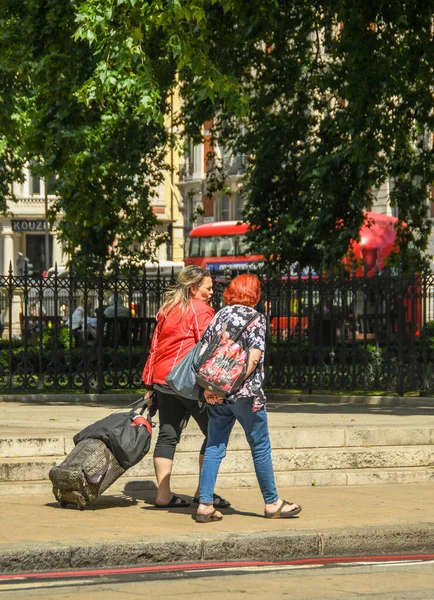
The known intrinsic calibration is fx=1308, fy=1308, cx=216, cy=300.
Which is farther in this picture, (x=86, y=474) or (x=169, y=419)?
(x=169, y=419)

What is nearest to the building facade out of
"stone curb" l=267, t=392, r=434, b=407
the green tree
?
the green tree

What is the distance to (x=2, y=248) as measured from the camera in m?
69.0

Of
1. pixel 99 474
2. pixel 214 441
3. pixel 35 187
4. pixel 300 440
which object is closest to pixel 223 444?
pixel 214 441

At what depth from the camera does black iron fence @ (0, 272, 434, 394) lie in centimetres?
1761

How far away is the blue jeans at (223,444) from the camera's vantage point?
8.71 metres

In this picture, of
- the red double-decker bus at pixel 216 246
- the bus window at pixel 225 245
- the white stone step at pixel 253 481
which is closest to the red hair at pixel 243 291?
the white stone step at pixel 253 481

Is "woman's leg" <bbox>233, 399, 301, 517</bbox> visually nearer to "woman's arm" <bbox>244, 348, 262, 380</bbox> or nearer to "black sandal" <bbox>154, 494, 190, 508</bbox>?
"woman's arm" <bbox>244, 348, 262, 380</bbox>

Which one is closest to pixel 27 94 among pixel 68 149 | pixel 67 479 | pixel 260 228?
pixel 260 228

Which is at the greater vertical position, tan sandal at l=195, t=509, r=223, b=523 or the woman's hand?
the woman's hand

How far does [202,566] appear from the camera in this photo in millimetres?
7605

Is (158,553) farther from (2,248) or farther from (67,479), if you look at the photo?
(2,248)

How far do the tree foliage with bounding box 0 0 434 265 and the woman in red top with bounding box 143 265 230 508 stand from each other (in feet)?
17.1

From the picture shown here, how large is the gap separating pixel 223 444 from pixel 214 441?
0.24ft

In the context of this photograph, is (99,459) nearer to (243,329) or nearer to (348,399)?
(243,329)
